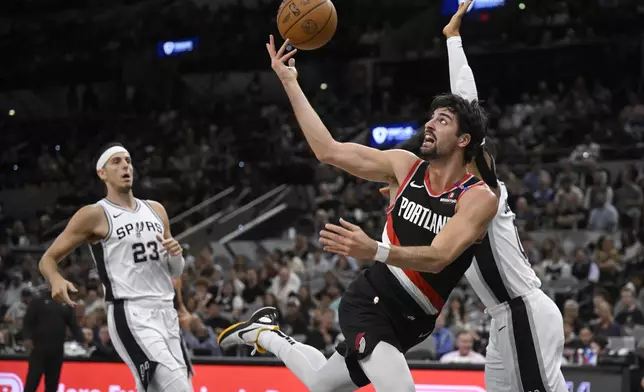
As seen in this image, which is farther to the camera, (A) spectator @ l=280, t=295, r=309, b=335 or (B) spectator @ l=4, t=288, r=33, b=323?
(B) spectator @ l=4, t=288, r=33, b=323

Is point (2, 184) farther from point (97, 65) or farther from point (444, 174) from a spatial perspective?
point (444, 174)

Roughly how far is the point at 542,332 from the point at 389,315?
37.5 inches

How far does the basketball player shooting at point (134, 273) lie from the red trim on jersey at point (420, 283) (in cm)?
218

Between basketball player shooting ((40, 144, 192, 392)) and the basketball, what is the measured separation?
1.89 m

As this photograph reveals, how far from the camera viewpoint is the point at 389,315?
5.38 metres

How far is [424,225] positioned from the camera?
522 centimetres

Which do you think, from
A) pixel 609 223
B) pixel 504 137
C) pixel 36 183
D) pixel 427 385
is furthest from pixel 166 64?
pixel 427 385

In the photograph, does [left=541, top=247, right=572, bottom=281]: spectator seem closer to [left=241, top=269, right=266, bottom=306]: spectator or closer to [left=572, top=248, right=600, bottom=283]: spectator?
[left=572, top=248, right=600, bottom=283]: spectator

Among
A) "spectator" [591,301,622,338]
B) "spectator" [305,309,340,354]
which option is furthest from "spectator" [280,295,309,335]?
"spectator" [591,301,622,338]

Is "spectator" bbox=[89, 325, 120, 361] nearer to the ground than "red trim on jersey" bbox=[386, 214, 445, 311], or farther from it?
nearer to the ground

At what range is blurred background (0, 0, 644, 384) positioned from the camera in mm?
13562

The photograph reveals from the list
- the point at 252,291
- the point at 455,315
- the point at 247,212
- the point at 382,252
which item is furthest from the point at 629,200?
the point at 382,252

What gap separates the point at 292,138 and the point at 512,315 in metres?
16.8

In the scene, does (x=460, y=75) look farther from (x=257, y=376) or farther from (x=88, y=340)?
(x=88, y=340)
